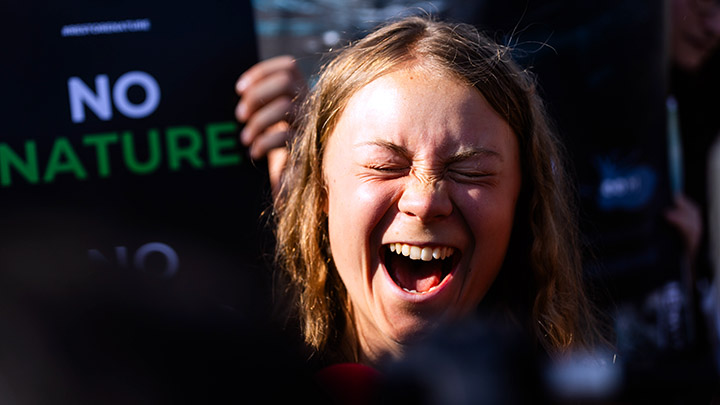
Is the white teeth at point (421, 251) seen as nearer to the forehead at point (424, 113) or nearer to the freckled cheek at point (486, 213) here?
the freckled cheek at point (486, 213)

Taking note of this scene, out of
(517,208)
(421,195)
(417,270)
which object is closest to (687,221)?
(517,208)

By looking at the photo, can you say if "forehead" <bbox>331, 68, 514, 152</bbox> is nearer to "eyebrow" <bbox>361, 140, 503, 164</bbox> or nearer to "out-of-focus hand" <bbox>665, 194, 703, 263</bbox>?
"eyebrow" <bbox>361, 140, 503, 164</bbox>

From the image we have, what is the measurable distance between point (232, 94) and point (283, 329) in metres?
0.76

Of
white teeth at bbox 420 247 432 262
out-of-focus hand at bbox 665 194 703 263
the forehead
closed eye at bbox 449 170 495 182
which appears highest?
the forehead

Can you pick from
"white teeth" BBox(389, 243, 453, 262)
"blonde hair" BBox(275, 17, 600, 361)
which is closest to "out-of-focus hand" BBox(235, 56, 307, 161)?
"blonde hair" BBox(275, 17, 600, 361)

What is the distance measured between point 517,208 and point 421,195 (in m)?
0.30

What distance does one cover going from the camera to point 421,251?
4.28ft

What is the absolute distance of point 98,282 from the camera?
4.34 feet

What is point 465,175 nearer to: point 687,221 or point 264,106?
point 264,106

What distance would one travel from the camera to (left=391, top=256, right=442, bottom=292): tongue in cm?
138

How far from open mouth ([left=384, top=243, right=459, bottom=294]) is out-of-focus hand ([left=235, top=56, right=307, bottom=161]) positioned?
655 millimetres

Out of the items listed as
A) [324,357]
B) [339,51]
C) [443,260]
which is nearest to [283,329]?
[324,357]

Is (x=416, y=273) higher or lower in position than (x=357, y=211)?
lower

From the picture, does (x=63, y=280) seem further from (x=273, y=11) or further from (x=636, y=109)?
(x=636, y=109)
